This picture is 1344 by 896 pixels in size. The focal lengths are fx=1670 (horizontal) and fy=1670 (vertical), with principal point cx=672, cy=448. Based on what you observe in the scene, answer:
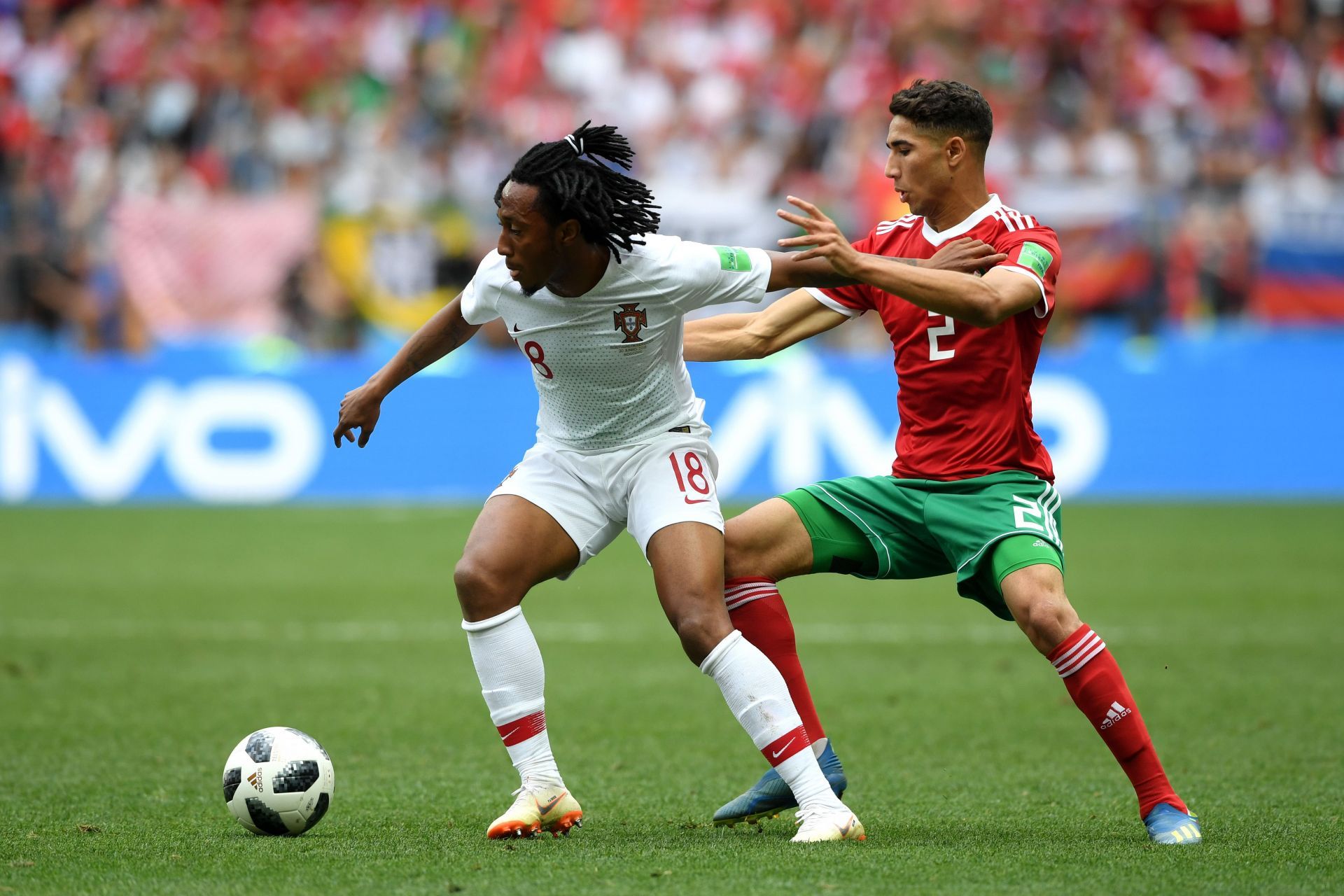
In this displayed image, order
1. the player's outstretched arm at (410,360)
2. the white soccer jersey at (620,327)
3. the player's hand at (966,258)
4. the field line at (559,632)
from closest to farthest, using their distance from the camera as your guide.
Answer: the player's hand at (966,258), the white soccer jersey at (620,327), the player's outstretched arm at (410,360), the field line at (559,632)

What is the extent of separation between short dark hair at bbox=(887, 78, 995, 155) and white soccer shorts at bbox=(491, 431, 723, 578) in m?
1.23

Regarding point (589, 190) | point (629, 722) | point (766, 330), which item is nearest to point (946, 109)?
point (766, 330)

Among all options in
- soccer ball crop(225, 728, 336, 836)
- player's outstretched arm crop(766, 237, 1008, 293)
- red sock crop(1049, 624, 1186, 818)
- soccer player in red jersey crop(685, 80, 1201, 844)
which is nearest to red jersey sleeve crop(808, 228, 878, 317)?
soccer player in red jersey crop(685, 80, 1201, 844)

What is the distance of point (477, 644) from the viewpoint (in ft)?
17.1

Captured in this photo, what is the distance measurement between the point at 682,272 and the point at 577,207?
1.31 ft

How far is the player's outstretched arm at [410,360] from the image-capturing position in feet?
17.6

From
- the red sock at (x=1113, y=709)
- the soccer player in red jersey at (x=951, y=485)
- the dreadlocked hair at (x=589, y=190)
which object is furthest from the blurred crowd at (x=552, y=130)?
the red sock at (x=1113, y=709)

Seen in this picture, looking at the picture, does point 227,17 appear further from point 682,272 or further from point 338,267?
point 682,272

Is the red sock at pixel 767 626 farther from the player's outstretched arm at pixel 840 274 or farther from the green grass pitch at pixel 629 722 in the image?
the player's outstretched arm at pixel 840 274

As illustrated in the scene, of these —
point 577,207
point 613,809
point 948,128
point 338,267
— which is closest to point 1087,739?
point 613,809

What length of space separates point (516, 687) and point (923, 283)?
1.78m

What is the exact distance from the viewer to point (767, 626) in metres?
5.39

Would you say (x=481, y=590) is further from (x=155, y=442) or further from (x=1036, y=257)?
(x=155, y=442)

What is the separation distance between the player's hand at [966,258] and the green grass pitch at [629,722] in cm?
170
